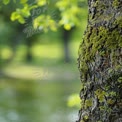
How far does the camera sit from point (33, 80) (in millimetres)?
26219

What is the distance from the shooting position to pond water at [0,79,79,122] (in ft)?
49.0

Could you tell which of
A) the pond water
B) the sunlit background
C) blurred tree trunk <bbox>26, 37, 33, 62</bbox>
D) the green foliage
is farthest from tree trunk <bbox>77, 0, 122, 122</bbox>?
blurred tree trunk <bbox>26, 37, 33, 62</bbox>

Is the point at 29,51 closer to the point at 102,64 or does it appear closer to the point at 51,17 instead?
the point at 51,17

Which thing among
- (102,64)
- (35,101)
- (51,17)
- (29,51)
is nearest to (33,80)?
(35,101)

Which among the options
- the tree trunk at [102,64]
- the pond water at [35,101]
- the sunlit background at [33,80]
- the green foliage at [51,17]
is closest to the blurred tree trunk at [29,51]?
the sunlit background at [33,80]

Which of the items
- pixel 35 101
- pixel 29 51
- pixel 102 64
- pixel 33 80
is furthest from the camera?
pixel 29 51

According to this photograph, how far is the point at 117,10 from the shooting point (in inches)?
110

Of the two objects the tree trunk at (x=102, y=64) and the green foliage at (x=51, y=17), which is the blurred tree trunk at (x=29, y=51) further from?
the tree trunk at (x=102, y=64)

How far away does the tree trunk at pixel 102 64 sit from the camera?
2.73 m

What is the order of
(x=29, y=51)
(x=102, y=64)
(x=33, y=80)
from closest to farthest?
(x=102, y=64) → (x=33, y=80) → (x=29, y=51)

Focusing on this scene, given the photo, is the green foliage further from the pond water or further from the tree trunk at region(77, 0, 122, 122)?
the pond water

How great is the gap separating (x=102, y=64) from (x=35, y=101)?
15693 mm

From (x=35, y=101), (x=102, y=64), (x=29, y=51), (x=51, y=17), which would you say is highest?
(x=29, y=51)

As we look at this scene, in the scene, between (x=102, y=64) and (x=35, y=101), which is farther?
(x=35, y=101)
